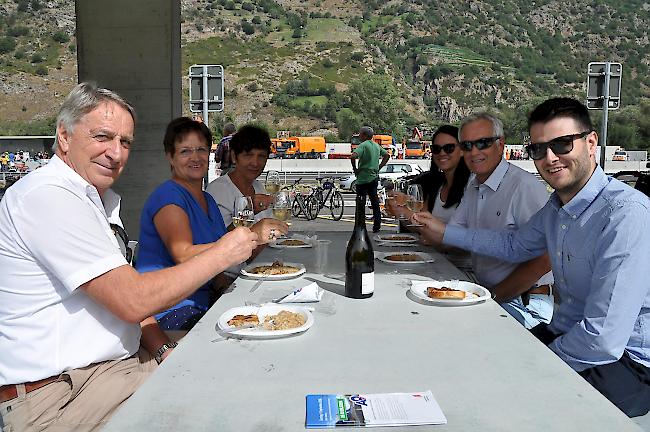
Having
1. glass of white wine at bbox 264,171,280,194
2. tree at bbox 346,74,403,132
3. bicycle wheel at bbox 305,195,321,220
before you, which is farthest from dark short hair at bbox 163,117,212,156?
tree at bbox 346,74,403,132

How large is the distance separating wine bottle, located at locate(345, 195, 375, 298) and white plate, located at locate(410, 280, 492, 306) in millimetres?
194

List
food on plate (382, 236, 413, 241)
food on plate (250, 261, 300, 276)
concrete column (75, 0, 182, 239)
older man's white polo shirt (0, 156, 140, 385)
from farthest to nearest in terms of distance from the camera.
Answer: concrete column (75, 0, 182, 239), food on plate (382, 236, 413, 241), food on plate (250, 261, 300, 276), older man's white polo shirt (0, 156, 140, 385)

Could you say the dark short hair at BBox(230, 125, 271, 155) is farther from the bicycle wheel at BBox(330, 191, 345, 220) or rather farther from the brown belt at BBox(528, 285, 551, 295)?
the bicycle wheel at BBox(330, 191, 345, 220)

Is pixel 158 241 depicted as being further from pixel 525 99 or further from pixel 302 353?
pixel 525 99

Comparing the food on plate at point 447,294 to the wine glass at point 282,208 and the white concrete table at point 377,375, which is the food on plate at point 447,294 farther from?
the wine glass at point 282,208

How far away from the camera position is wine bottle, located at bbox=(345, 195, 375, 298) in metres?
2.36

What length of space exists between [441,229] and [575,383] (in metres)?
1.75

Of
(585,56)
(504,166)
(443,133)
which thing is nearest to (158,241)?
(504,166)

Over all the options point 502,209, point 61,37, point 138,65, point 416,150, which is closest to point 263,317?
point 502,209

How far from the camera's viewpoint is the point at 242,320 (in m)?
1.95

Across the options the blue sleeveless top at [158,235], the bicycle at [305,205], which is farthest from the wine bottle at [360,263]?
the bicycle at [305,205]

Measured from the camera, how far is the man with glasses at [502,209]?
3.10m

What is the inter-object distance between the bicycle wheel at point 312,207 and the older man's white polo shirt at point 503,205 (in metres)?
10.5

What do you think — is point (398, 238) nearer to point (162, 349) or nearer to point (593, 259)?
point (593, 259)
